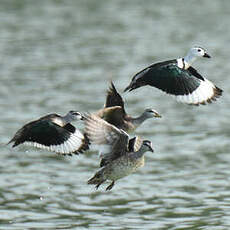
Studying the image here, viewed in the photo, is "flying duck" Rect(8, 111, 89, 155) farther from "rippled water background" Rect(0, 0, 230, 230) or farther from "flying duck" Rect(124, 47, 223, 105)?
"rippled water background" Rect(0, 0, 230, 230)

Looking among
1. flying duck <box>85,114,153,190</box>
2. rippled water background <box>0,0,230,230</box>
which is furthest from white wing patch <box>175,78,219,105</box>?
rippled water background <box>0,0,230,230</box>

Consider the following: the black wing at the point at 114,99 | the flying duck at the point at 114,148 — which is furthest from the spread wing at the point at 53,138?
the black wing at the point at 114,99

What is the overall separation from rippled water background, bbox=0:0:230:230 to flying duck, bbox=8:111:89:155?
1.39 meters

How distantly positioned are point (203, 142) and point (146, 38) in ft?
34.5

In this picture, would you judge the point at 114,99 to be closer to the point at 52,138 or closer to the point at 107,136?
the point at 52,138

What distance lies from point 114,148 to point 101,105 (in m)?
7.85

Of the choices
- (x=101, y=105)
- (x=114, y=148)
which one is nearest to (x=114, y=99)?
(x=114, y=148)

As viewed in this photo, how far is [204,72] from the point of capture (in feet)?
68.7

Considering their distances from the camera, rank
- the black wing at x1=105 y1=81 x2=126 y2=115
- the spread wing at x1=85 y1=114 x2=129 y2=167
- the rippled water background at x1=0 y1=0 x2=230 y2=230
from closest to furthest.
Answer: the spread wing at x1=85 y1=114 x2=129 y2=167 < the black wing at x1=105 y1=81 x2=126 y2=115 < the rippled water background at x1=0 y1=0 x2=230 y2=230

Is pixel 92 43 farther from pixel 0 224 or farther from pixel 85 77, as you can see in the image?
pixel 0 224

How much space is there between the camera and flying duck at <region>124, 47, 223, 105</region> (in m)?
10.2

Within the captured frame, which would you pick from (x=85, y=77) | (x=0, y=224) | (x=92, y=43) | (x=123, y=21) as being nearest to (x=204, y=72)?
(x=85, y=77)

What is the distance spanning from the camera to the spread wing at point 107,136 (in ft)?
31.0

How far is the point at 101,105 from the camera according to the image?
17719 mm
